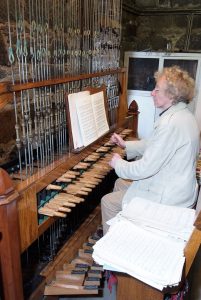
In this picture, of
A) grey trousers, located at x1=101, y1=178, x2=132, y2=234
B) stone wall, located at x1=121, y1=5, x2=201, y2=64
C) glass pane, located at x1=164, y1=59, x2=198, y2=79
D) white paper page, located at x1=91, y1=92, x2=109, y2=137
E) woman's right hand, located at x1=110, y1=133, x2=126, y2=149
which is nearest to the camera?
grey trousers, located at x1=101, y1=178, x2=132, y2=234

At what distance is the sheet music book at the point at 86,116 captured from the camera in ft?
5.16

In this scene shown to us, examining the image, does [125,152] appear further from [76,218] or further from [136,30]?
[136,30]

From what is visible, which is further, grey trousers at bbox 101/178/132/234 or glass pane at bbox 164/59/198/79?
glass pane at bbox 164/59/198/79

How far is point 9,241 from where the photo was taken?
1.04 m

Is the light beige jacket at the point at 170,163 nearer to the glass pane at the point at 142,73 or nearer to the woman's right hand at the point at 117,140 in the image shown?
the woman's right hand at the point at 117,140

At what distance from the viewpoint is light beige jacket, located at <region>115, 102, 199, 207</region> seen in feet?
4.60

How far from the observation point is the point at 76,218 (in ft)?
6.39

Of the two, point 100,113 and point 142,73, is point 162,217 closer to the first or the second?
point 100,113

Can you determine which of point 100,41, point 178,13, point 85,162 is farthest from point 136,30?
Answer: point 85,162

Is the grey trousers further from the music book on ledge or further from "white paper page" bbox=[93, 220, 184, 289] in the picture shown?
"white paper page" bbox=[93, 220, 184, 289]

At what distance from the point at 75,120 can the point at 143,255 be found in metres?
0.87

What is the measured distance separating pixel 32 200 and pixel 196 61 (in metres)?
3.01

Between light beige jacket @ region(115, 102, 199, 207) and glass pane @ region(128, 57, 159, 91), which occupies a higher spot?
glass pane @ region(128, 57, 159, 91)

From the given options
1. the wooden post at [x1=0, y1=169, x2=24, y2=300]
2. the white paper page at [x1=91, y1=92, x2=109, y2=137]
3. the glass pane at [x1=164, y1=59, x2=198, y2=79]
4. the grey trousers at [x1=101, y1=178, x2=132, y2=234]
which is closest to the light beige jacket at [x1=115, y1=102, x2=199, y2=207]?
the grey trousers at [x1=101, y1=178, x2=132, y2=234]
